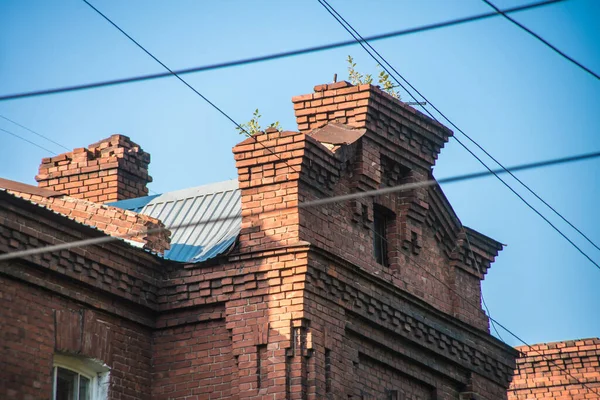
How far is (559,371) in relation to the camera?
25266mm

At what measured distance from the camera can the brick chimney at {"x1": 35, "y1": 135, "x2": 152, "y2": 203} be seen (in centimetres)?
2241

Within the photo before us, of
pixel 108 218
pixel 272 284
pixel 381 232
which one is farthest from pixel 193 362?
pixel 381 232

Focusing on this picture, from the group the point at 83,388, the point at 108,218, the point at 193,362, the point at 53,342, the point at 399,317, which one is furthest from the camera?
the point at 399,317

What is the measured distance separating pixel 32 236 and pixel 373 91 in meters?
5.35

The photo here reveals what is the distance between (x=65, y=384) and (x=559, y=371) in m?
11.3

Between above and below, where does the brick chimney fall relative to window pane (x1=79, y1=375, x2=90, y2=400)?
above

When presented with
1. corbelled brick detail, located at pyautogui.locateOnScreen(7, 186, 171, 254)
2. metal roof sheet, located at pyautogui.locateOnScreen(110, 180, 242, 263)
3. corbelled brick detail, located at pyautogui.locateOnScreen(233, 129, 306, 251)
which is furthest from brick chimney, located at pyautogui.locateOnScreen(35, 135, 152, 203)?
corbelled brick detail, located at pyautogui.locateOnScreen(233, 129, 306, 251)

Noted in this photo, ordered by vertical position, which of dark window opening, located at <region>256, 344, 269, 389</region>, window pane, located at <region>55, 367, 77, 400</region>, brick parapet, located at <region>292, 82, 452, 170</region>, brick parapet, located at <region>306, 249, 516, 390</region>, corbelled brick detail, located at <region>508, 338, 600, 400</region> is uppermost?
brick parapet, located at <region>292, 82, 452, 170</region>

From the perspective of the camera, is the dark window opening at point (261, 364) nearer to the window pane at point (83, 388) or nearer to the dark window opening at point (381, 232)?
the window pane at point (83, 388)

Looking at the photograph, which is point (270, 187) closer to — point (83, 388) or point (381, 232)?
point (381, 232)

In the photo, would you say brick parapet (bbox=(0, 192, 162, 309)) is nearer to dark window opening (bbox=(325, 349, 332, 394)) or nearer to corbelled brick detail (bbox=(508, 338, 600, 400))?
dark window opening (bbox=(325, 349, 332, 394))

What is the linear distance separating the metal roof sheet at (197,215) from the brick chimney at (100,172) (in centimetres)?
110

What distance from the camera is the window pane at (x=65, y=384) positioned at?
16.5m

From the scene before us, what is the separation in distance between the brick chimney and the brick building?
198 centimetres
